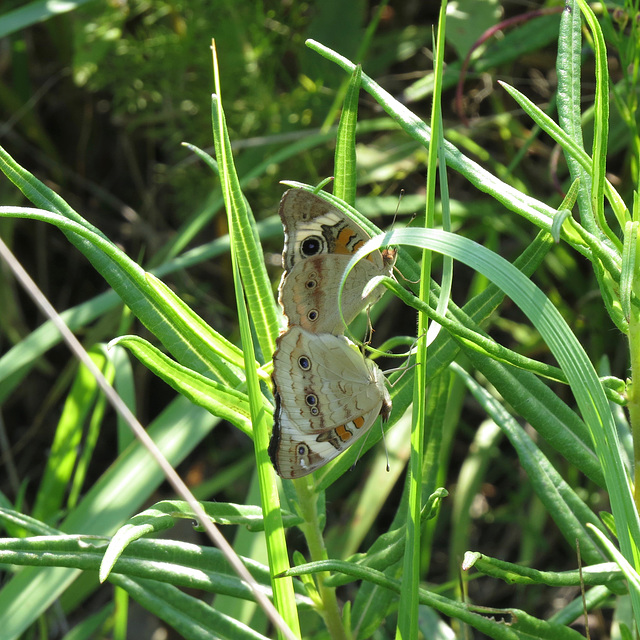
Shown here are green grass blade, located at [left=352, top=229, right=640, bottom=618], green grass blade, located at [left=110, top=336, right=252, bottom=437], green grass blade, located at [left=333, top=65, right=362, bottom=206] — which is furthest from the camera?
green grass blade, located at [left=333, top=65, right=362, bottom=206]

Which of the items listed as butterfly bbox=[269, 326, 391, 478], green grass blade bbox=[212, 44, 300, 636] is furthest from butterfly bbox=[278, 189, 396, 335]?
green grass blade bbox=[212, 44, 300, 636]

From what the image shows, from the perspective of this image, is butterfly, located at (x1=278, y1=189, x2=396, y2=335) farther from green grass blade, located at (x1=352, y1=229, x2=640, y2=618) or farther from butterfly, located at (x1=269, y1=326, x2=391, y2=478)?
green grass blade, located at (x1=352, y1=229, x2=640, y2=618)

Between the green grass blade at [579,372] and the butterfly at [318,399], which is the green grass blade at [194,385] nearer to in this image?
the butterfly at [318,399]

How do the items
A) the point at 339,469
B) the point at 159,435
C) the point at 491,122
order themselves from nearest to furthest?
1. the point at 339,469
2. the point at 159,435
3. the point at 491,122

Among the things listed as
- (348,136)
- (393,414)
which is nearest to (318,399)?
(393,414)

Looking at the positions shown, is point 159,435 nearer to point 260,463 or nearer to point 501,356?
point 260,463

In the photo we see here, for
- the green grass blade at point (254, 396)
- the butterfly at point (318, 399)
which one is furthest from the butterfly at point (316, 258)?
the green grass blade at point (254, 396)

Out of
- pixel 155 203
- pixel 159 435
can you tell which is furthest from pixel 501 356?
pixel 155 203
